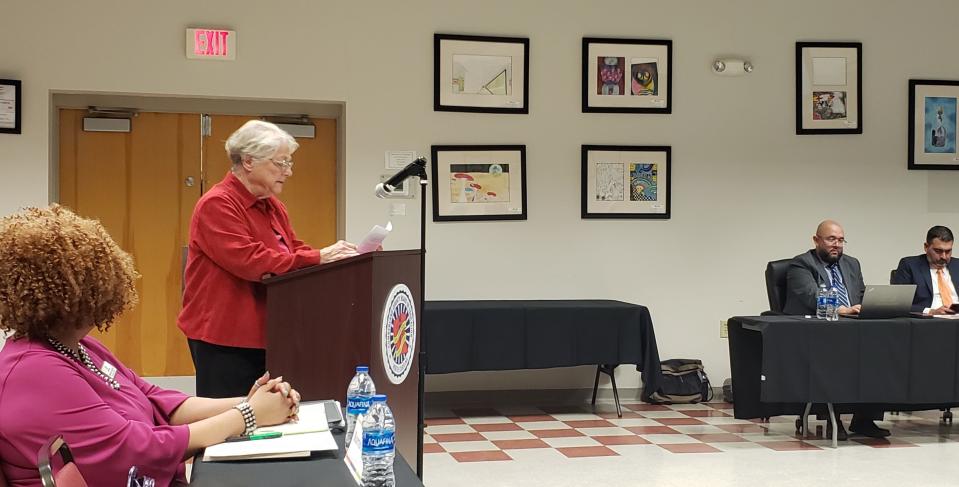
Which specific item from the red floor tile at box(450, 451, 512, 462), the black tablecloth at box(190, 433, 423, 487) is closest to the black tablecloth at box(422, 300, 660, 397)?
the red floor tile at box(450, 451, 512, 462)

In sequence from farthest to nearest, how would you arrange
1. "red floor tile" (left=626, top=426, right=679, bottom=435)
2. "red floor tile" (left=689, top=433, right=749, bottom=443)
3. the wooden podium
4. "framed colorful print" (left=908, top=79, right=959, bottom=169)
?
1. "framed colorful print" (left=908, top=79, right=959, bottom=169)
2. "red floor tile" (left=626, top=426, right=679, bottom=435)
3. "red floor tile" (left=689, top=433, right=749, bottom=443)
4. the wooden podium

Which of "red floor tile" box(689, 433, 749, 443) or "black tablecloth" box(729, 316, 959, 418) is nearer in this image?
"black tablecloth" box(729, 316, 959, 418)

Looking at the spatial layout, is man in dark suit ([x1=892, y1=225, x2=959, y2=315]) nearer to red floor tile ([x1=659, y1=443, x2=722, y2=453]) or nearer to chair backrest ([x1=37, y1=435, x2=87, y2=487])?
red floor tile ([x1=659, y1=443, x2=722, y2=453])

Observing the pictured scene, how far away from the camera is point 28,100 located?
20.0 ft

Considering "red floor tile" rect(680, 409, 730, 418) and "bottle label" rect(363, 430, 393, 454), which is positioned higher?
"bottle label" rect(363, 430, 393, 454)

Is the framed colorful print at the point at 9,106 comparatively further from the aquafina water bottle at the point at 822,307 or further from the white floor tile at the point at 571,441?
the aquafina water bottle at the point at 822,307

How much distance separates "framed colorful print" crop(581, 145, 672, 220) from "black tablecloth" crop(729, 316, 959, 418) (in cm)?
170

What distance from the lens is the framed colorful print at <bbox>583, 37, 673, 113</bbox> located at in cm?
684

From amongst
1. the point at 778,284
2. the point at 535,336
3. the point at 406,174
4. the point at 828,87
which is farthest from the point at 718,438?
the point at 406,174

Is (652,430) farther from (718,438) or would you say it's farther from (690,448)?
(690,448)

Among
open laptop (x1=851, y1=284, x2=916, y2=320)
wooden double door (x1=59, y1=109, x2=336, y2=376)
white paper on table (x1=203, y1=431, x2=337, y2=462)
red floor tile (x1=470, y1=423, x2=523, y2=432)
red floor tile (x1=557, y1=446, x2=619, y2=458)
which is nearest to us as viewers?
white paper on table (x1=203, y1=431, x2=337, y2=462)

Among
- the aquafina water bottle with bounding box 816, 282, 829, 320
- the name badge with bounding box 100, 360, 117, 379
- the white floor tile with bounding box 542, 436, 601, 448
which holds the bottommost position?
the white floor tile with bounding box 542, 436, 601, 448

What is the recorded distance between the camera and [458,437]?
5.56 metres

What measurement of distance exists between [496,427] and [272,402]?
4.07 metres
